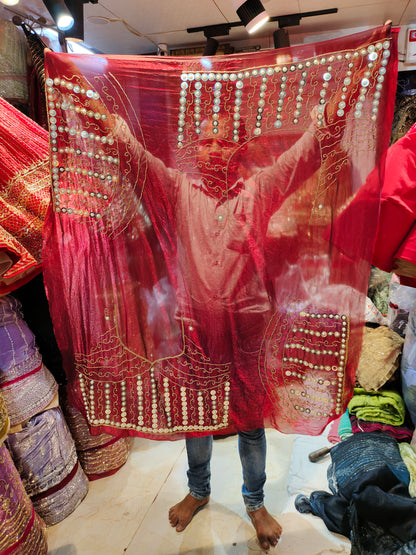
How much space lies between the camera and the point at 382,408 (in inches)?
63.9

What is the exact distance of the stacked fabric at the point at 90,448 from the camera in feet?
5.81

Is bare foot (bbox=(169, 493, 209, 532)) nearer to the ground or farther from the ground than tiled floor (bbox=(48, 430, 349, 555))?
farther from the ground

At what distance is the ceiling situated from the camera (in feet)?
6.74

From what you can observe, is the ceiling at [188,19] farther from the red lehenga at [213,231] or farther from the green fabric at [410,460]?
the green fabric at [410,460]

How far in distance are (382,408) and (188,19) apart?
2283 millimetres

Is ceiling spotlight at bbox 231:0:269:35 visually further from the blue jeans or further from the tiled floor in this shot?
the tiled floor

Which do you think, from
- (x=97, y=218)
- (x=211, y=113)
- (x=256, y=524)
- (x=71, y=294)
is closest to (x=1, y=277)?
(x=71, y=294)

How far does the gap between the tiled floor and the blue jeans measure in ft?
0.36

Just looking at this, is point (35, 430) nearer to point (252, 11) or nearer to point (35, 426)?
point (35, 426)

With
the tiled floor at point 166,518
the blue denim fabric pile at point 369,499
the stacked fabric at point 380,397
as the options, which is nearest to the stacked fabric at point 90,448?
the tiled floor at point 166,518

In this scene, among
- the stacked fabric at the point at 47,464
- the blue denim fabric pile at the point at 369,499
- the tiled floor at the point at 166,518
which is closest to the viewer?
the blue denim fabric pile at the point at 369,499

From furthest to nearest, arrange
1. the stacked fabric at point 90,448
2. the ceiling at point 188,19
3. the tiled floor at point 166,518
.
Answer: the ceiling at point 188,19
the stacked fabric at point 90,448
the tiled floor at point 166,518

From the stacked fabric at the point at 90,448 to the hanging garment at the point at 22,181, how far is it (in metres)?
0.78

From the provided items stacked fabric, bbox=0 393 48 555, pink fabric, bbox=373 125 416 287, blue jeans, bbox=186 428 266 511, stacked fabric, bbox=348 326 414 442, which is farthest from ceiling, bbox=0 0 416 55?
blue jeans, bbox=186 428 266 511
